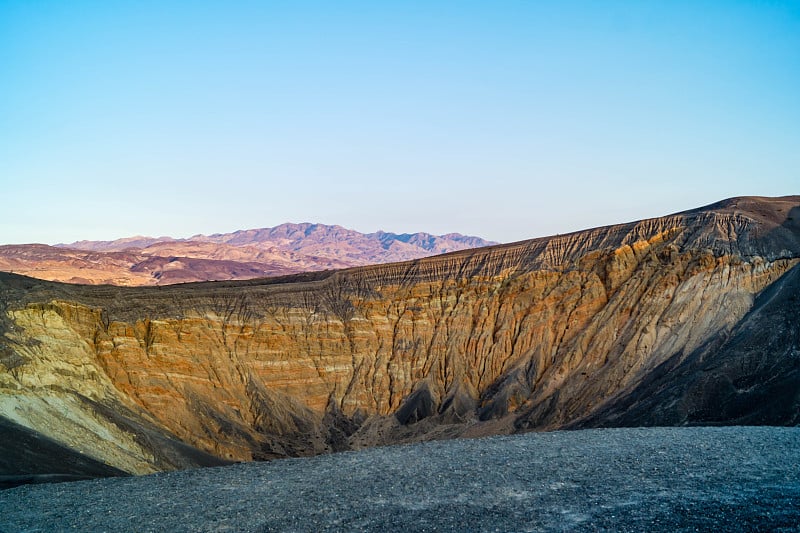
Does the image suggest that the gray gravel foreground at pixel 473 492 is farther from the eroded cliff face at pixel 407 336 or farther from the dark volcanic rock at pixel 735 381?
the eroded cliff face at pixel 407 336

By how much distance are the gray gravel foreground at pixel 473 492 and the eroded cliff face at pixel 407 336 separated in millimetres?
13495

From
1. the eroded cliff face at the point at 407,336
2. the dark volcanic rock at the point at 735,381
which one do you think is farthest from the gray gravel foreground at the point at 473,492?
the eroded cliff face at the point at 407,336

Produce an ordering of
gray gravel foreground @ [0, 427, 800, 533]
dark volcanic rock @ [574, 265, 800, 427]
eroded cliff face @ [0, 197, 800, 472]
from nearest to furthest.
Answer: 1. gray gravel foreground @ [0, 427, 800, 533]
2. dark volcanic rock @ [574, 265, 800, 427]
3. eroded cliff face @ [0, 197, 800, 472]

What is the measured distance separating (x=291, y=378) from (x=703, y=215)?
2805 cm

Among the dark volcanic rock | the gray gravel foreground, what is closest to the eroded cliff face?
the dark volcanic rock

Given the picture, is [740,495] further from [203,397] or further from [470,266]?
[470,266]

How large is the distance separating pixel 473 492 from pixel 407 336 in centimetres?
3145

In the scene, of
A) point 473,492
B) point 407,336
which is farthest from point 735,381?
point 407,336

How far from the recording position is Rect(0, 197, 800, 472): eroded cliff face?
130 feet

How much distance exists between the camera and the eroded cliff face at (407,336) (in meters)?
39.5

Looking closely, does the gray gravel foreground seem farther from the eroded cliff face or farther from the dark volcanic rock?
the eroded cliff face

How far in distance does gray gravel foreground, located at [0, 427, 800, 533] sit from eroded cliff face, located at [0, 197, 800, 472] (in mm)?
13495

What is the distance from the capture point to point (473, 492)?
1875 centimetres

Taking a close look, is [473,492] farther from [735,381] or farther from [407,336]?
[407,336]
